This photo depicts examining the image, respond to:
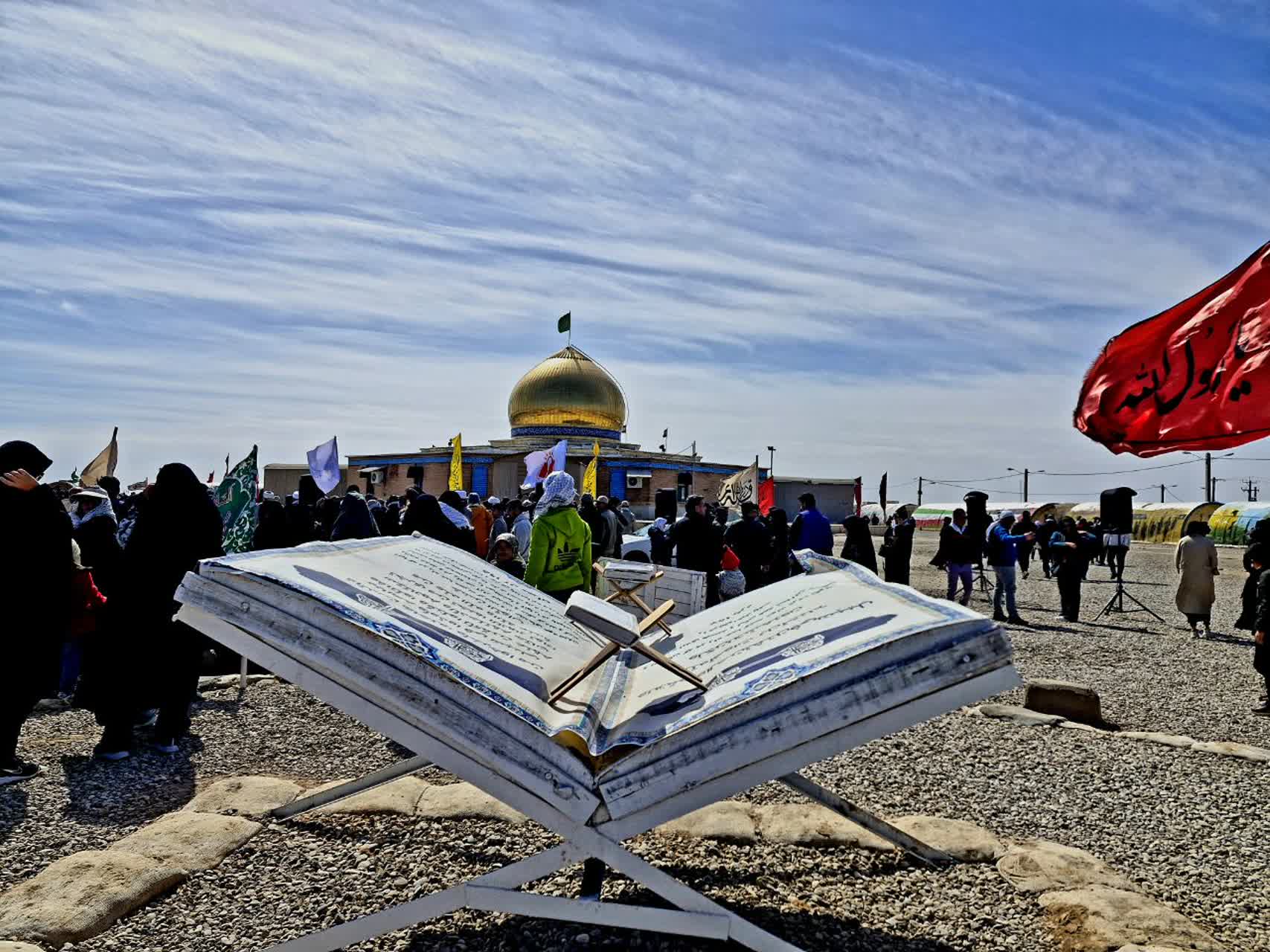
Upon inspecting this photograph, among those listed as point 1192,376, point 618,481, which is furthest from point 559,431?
point 1192,376

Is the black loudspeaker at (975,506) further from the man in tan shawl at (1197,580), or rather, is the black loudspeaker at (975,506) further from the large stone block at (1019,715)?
the large stone block at (1019,715)

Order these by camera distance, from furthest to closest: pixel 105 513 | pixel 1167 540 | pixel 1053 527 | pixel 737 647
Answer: pixel 1167 540, pixel 1053 527, pixel 105 513, pixel 737 647

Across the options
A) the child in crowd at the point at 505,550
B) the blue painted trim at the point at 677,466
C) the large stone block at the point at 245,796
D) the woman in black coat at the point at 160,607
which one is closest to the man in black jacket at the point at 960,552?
the child in crowd at the point at 505,550

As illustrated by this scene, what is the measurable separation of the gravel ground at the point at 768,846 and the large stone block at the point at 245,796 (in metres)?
0.23

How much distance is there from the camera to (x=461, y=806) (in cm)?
405

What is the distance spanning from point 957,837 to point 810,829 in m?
0.57

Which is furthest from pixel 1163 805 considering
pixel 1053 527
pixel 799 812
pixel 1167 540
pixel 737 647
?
pixel 1167 540

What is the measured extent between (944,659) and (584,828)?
86 cm

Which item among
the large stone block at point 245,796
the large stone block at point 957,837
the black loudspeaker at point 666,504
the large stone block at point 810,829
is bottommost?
the large stone block at point 245,796

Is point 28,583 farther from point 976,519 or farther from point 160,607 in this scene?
point 976,519

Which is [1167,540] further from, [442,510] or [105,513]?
[105,513]

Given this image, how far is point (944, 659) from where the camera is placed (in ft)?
6.56

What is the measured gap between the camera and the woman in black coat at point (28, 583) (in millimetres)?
4949

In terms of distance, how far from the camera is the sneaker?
4.64 metres
